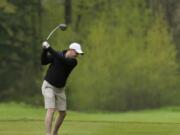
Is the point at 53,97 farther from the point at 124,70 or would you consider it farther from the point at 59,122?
the point at 124,70

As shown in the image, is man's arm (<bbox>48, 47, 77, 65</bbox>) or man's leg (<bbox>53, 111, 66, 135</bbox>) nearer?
man's arm (<bbox>48, 47, 77, 65</bbox>)

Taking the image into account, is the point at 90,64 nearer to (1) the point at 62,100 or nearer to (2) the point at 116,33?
(2) the point at 116,33

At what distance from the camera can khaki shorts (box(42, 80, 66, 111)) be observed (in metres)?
9.62

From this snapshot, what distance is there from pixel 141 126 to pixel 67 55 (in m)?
2.94

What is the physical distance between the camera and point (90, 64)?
3428 centimetres

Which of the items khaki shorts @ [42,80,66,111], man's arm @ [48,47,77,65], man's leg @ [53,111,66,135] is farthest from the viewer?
man's leg @ [53,111,66,135]

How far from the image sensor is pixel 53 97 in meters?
9.64

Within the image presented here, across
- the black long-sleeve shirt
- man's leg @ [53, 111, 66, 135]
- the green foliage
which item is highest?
the black long-sleeve shirt

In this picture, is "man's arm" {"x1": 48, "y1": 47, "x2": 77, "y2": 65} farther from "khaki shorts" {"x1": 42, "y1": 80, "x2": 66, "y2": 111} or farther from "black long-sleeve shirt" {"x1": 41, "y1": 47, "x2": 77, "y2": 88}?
"khaki shorts" {"x1": 42, "y1": 80, "x2": 66, "y2": 111}

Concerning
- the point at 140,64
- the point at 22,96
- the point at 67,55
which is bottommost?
the point at 22,96

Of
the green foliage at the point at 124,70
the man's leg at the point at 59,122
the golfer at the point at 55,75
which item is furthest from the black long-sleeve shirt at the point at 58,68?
the green foliage at the point at 124,70

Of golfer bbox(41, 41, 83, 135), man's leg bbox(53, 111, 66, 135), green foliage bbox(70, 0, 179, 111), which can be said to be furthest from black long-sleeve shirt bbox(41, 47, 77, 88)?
green foliage bbox(70, 0, 179, 111)

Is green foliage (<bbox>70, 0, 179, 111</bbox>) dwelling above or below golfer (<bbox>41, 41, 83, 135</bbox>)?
below

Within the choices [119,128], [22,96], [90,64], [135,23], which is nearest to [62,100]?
[119,128]
